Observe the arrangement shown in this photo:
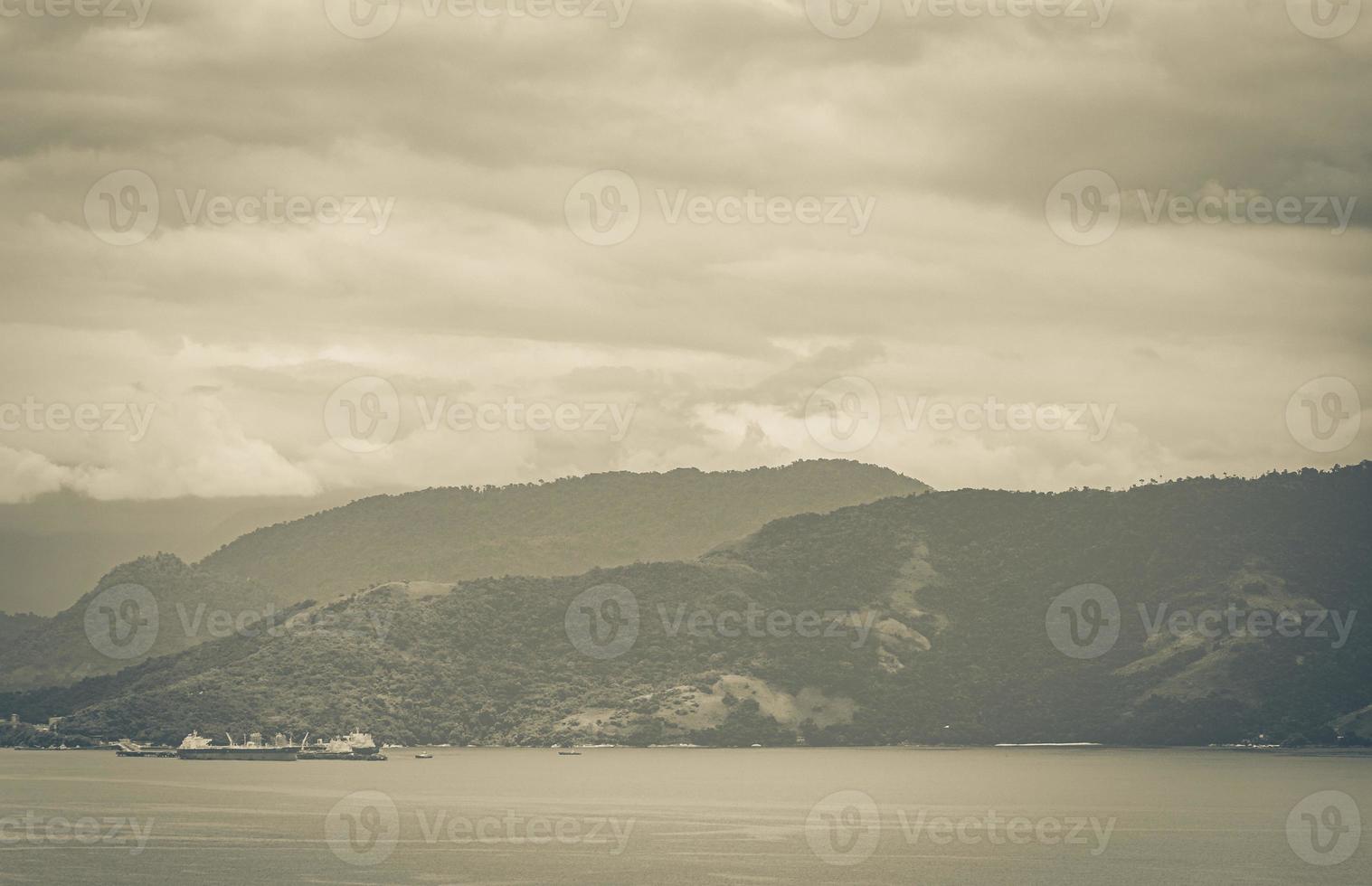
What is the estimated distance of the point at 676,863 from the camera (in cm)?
14450

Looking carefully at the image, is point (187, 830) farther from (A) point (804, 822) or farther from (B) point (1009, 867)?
(B) point (1009, 867)

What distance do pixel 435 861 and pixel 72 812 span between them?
72672 mm

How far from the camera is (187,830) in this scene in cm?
17412

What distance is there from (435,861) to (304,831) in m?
33.6

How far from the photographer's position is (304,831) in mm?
172875

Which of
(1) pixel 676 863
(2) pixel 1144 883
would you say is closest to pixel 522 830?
(1) pixel 676 863

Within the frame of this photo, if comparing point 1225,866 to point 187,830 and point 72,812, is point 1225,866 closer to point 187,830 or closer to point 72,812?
point 187,830

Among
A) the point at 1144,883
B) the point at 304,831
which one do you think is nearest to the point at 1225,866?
the point at 1144,883

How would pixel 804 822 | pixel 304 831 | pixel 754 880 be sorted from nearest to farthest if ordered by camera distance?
pixel 754 880, pixel 304 831, pixel 804 822

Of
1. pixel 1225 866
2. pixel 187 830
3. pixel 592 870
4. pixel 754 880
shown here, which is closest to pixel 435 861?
pixel 592 870

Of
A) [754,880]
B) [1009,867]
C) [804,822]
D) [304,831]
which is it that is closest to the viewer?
[754,880]

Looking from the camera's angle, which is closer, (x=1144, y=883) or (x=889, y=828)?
(x=1144, y=883)

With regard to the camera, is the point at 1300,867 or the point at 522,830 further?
the point at 522,830

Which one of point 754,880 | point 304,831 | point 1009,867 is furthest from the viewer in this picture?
point 304,831
